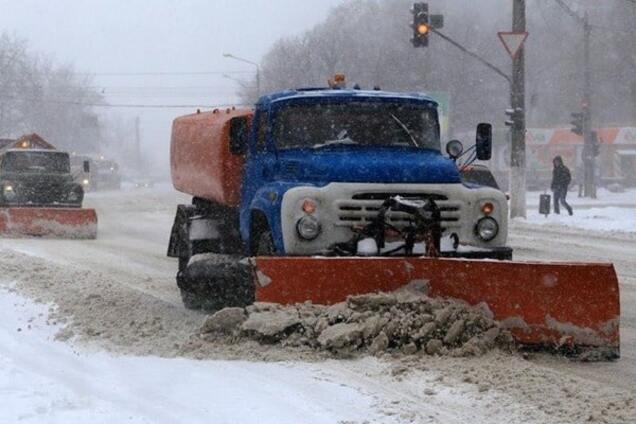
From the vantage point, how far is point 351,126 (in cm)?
1042

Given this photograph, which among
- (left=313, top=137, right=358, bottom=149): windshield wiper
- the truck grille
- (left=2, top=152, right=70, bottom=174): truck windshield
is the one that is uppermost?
(left=313, top=137, right=358, bottom=149): windshield wiper

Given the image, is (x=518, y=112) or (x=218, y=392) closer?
(x=218, y=392)

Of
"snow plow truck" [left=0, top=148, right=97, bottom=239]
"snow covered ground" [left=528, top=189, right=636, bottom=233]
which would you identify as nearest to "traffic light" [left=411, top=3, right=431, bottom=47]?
"snow covered ground" [left=528, top=189, right=636, bottom=233]

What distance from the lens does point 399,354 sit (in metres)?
7.93

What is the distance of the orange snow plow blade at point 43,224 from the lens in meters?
21.7

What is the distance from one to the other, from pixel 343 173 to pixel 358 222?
558mm

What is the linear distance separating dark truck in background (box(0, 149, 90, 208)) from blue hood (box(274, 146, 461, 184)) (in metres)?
14.7

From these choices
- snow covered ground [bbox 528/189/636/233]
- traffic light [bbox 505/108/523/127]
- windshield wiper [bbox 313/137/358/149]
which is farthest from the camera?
traffic light [bbox 505/108/523/127]

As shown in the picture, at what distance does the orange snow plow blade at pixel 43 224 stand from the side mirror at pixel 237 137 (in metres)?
11.5

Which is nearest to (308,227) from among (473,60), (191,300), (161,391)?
(191,300)

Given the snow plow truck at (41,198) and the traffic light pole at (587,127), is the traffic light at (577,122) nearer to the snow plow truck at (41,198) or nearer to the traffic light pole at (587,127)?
the traffic light pole at (587,127)

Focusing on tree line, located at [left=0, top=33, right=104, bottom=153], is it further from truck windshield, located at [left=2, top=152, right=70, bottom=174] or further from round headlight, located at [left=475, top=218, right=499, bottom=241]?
round headlight, located at [left=475, top=218, right=499, bottom=241]

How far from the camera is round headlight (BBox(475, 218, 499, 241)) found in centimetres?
960

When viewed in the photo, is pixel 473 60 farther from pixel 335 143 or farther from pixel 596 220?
pixel 335 143
